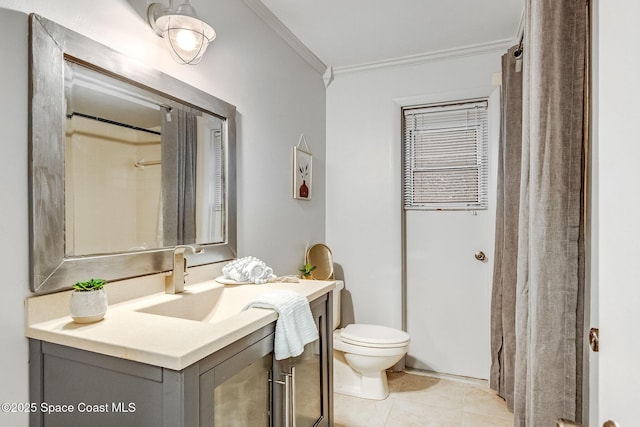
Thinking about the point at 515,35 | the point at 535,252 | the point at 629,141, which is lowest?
the point at 535,252

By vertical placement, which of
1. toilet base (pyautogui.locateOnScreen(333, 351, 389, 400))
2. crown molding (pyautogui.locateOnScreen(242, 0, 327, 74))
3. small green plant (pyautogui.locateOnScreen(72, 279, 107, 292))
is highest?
crown molding (pyautogui.locateOnScreen(242, 0, 327, 74))

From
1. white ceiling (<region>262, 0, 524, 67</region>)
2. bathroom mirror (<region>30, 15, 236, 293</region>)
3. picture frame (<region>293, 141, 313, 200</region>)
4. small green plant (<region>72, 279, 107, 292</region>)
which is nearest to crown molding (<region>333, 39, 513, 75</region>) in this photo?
white ceiling (<region>262, 0, 524, 67</region>)

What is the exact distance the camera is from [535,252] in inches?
42.6

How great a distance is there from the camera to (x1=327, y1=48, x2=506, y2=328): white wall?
9.50 ft

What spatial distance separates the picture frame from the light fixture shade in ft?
3.63

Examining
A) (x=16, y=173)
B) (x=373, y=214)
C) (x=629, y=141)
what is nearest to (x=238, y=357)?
(x=16, y=173)

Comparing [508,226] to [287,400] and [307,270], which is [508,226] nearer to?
[307,270]

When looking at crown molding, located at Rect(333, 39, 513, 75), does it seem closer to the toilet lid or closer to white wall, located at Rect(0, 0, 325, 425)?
white wall, located at Rect(0, 0, 325, 425)

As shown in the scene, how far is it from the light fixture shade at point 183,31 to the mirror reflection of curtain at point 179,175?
24 cm

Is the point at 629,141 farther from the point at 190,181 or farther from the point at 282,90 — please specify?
the point at 282,90

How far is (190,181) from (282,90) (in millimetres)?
1076

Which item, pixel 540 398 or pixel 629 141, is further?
pixel 540 398

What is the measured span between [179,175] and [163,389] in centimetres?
96

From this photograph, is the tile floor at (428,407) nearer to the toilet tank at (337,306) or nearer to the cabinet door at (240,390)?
the toilet tank at (337,306)
